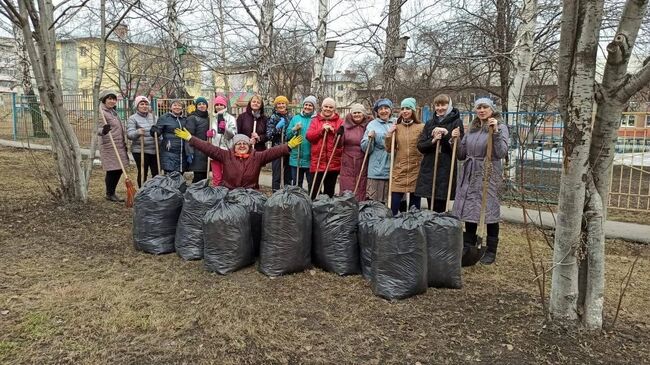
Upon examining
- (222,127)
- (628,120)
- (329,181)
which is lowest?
(329,181)

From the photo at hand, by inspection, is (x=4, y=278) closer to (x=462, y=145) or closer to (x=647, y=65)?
(x=462, y=145)

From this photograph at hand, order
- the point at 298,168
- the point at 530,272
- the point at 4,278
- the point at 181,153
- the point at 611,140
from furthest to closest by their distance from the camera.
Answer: the point at 181,153 → the point at 298,168 → the point at 530,272 → the point at 4,278 → the point at 611,140

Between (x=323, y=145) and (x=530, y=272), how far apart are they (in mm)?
2349

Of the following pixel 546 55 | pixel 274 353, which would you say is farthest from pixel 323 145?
pixel 546 55

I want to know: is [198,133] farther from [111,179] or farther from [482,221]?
[482,221]

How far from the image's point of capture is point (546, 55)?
12.5m

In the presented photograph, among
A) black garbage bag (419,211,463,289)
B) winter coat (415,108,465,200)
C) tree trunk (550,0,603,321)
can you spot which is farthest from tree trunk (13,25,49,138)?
tree trunk (550,0,603,321)

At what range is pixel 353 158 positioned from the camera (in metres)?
5.15

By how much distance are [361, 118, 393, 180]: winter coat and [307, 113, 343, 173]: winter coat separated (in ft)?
1.13

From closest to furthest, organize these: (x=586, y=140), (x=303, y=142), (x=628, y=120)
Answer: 1. (x=586, y=140)
2. (x=303, y=142)
3. (x=628, y=120)

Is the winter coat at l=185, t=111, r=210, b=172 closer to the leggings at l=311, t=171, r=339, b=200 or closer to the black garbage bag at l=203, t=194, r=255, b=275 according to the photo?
the leggings at l=311, t=171, r=339, b=200

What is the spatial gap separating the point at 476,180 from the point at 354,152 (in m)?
1.37

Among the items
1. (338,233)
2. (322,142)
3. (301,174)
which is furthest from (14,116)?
(338,233)

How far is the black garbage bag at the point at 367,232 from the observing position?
3.77 metres
